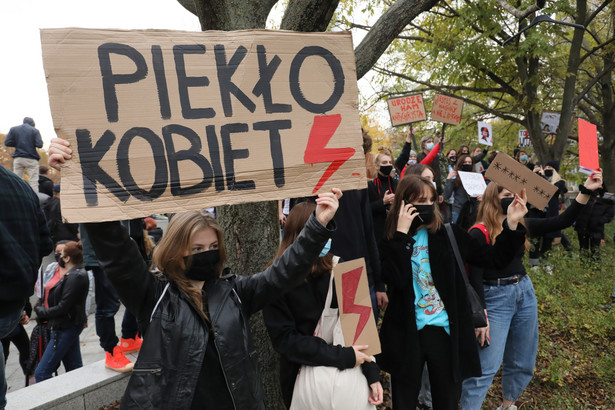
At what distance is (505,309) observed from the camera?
324 centimetres

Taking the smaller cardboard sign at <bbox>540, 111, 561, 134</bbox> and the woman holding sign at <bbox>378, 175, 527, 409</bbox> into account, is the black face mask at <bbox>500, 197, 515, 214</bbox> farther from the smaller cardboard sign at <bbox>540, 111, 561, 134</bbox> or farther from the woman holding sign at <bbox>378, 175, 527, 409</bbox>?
the smaller cardboard sign at <bbox>540, 111, 561, 134</bbox>

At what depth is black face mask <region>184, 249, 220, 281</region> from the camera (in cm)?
190

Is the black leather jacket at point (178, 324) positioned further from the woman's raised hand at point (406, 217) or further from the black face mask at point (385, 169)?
the black face mask at point (385, 169)

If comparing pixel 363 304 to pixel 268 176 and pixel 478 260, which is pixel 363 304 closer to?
pixel 268 176

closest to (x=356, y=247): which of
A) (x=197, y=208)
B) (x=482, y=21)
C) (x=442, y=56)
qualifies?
(x=197, y=208)

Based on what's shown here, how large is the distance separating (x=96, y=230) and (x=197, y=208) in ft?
1.35

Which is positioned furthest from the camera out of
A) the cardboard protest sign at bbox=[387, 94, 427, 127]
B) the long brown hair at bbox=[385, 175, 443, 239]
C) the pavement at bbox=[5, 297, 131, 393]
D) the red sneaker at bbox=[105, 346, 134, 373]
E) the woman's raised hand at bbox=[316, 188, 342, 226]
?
the cardboard protest sign at bbox=[387, 94, 427, 127]

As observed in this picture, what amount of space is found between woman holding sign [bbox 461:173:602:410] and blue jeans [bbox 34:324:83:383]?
3.63 m

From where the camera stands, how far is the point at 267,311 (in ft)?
7.63

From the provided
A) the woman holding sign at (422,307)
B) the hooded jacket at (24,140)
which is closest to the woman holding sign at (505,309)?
the woman holding sign at (422,307)

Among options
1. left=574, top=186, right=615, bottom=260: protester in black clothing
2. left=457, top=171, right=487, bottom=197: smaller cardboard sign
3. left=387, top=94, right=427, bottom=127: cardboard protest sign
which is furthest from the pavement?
left=574, top=186, right=615, bottom=260: protester in black clothing

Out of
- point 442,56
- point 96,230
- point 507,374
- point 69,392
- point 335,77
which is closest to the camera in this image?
point 96,230

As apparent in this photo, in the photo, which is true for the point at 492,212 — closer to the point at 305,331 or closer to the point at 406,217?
the point at 406,217

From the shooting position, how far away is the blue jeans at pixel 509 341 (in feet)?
10.3
